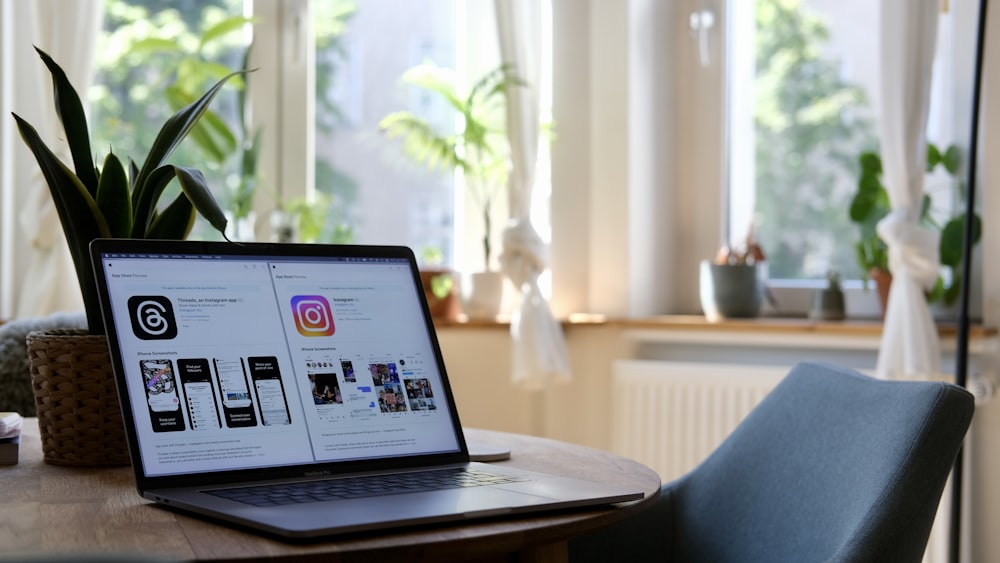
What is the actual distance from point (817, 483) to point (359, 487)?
69cm

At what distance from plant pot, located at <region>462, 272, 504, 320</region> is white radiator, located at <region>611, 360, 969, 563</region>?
0.41m

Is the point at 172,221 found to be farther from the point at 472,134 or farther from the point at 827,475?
the point at 472,134

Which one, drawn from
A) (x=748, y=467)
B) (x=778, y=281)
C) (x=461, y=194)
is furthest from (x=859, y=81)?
(x=748, y=467)

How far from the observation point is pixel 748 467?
167 centimetres

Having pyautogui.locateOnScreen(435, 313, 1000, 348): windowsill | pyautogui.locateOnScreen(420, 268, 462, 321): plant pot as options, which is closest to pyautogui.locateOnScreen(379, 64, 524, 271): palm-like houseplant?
pyautogui.locateOnScreen(420, 268, 462, 321): plant pot

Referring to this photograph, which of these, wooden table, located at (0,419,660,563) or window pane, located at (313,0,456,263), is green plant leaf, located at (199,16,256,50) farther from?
wooden table, located at (0,419,660,563)

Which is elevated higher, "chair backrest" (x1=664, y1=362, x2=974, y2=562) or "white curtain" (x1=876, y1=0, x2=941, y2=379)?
"white curtain" (x1=876, y1=0, x2=941, y2=379)

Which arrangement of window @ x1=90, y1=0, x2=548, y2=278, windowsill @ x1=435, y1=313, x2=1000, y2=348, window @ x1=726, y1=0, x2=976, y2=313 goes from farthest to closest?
window @ x1=90, y1=0, x2=548, y2=278 → window @ x1=726, y1=0, x2=976, y2=313 → windowsill @ x1=435, y1=313, x2=1000, y2=348

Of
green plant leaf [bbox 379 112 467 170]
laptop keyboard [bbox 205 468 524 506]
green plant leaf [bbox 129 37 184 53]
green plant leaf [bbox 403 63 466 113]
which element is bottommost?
laptop keyboard [bbox 205 468 524 506]

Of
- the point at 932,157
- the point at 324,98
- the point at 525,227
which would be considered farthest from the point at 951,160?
the point at 324,98

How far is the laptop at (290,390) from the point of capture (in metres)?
1.10

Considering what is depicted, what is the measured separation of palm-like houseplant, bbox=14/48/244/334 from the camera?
4.36ft

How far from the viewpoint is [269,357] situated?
4.04 feet

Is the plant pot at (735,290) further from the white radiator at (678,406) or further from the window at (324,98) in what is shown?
the window at (324,98)
